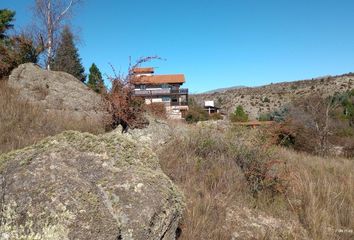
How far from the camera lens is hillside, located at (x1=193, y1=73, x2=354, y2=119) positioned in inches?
2810

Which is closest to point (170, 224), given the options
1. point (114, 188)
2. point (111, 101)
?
point (114, 188)

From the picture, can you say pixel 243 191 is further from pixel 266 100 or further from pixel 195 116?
pixel 266 100

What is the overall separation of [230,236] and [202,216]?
349 mm

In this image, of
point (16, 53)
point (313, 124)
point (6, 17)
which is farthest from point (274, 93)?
point (16, 53)

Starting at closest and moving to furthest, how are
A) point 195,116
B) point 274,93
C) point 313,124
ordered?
point 195,116 → point 313,124 → point 274,93

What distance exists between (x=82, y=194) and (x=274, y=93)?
272 feet

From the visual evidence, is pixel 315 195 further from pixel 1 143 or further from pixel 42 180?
pixel 1 143

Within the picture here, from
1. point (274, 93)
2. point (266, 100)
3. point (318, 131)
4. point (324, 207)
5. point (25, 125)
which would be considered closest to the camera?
point (324, 207)

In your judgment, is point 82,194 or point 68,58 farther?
point 68,58

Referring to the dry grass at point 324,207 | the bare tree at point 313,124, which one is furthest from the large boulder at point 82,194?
the bare tree at point 313,124

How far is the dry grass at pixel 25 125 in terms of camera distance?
465cm

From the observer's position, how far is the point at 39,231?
2260 mm

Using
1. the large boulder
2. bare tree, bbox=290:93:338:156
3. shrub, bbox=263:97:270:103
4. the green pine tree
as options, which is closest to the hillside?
shrub, bbox=263:97:270:103

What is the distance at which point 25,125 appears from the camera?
568 cm
